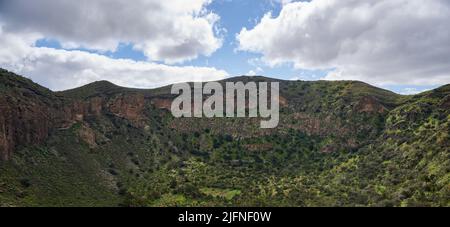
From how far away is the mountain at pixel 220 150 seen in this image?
76000 millimetres

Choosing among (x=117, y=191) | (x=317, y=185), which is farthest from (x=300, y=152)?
(x=117, y=191)

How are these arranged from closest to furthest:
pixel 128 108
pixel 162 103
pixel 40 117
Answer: pixel 40 117 < pixel 128 108 < pixel 162 103

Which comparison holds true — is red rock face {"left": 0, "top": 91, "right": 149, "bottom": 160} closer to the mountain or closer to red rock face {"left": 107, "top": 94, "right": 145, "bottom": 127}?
red rock face {"left": 107, "top": 94, "right": 145, "bottom": 127}

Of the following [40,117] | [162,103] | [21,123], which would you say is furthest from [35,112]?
[162,103]

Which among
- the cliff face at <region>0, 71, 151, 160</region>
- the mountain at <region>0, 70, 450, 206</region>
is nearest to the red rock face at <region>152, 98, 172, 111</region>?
the mountain at <region>0, 70, 450, 206</region>

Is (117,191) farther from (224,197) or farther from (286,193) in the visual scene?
(286,193)

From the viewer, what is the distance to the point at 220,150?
12150 centimetres

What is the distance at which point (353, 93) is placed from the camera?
→ 13600cm

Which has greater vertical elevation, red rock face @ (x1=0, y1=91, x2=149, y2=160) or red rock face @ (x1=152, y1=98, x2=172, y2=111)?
red rock face @ (x1=152, y1=98, x2=172, y2=111)

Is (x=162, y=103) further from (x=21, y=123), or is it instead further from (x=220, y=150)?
(x=21, y=123)

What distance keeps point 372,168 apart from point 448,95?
3254 cm

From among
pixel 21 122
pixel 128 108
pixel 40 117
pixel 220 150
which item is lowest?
pixel 220 150

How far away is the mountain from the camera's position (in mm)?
76000

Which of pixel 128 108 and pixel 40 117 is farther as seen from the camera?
pixel 128 108
